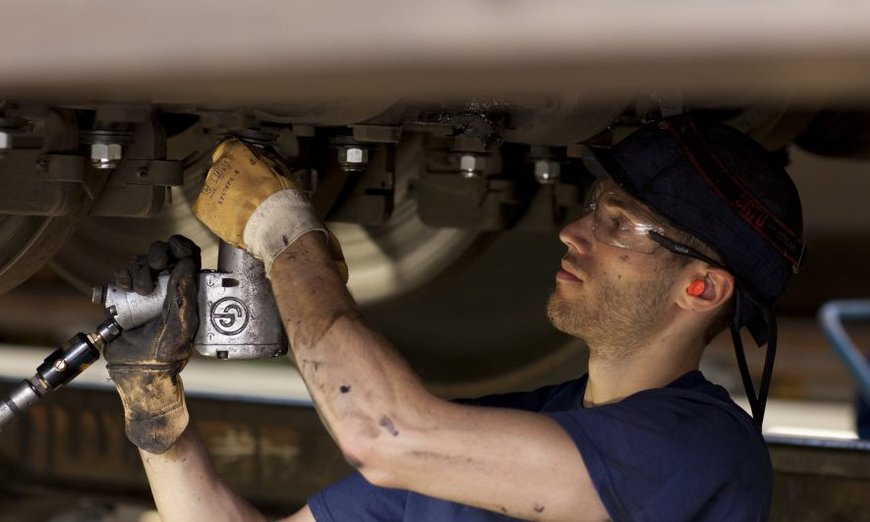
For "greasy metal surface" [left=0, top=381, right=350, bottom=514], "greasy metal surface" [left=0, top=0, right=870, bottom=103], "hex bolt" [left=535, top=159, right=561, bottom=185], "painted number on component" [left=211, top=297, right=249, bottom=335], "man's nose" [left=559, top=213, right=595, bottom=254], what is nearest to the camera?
"greasy metal surface" [left=0, top=0, right=870, bottom=103]

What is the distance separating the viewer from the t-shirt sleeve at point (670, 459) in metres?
1.21

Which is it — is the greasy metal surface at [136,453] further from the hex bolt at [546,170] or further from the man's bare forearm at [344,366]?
the man's bare forearm at [344,366]

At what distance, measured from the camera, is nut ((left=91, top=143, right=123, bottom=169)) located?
3.98 feet

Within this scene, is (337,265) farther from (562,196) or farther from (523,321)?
(523,321)

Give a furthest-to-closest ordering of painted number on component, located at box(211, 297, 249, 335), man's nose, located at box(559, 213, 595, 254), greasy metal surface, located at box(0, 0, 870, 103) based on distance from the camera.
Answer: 1. man's nose, located at box(559, 213, 595, 254)
2. painted number on component, located at box(211, 297, 249, 335)
3. greasy metal surface, located at box(0, 0, 870, 103)

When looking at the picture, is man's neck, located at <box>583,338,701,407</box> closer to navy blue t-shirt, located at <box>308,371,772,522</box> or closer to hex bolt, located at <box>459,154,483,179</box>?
navy blue t-shirt, located at <box>308,371,772,522</box>

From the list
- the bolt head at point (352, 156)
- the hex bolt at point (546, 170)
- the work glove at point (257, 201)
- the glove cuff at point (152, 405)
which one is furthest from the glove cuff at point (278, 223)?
the hex bolt at point (546, 170)

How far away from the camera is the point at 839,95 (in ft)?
1.69

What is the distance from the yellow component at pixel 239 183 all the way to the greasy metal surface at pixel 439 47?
0.66 metres

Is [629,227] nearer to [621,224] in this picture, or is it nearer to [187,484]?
[621,224]

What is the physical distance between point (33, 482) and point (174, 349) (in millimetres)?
1553

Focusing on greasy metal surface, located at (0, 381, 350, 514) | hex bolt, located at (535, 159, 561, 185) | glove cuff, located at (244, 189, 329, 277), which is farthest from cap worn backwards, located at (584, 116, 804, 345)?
greasy metal surface, located at (0, 381, 350, 514)

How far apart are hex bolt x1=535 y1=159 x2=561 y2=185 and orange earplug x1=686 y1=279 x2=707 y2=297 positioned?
344 millimetres

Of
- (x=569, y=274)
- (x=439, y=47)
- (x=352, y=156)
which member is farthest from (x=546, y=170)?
(x=439, y=47)
